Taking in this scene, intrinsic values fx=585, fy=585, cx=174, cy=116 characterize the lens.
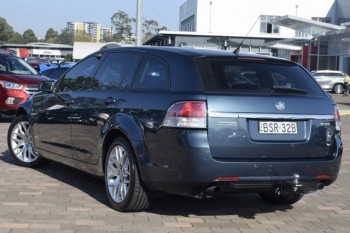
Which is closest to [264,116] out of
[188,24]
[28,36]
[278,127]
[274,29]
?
[278,127]

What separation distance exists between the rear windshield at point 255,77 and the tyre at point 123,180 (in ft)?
3.53

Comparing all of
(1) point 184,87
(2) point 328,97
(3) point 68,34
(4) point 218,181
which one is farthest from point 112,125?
(3) point 68,34

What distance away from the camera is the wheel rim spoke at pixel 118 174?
18.9 ft

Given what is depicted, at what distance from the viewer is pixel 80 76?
7.02 m

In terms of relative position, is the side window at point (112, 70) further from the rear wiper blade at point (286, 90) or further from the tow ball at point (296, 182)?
the tow ball at point (296, 182)

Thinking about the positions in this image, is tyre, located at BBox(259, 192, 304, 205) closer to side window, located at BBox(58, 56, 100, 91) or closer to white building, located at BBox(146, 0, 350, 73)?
side window, located at BBox(58, 56, 100, 91)

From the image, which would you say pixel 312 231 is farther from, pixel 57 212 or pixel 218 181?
pixel 57 212

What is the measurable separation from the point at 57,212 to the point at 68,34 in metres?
181

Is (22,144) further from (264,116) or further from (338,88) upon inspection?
(338,88)

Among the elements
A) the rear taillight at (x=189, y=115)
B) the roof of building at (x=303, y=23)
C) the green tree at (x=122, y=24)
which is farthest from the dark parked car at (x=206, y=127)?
the green tree at (x=122, y=24)

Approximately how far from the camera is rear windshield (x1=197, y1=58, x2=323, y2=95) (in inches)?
212

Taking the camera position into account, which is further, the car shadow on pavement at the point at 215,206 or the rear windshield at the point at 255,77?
the car shadow on pavement at the point at 215,206

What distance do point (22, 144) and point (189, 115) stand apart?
12.6ft

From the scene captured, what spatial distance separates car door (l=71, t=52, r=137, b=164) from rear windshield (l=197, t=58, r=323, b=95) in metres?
1.06
